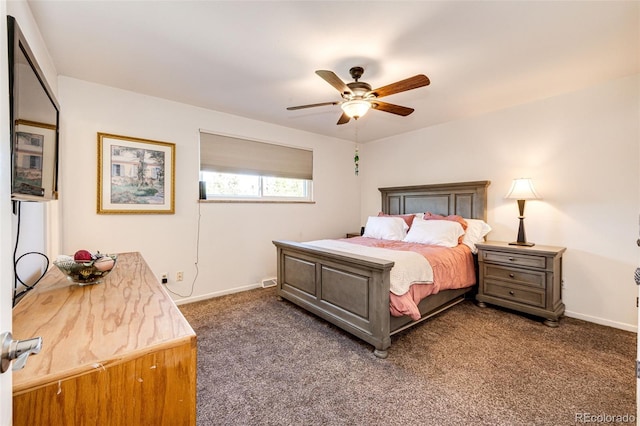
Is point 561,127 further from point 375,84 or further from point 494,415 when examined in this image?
point 494,415

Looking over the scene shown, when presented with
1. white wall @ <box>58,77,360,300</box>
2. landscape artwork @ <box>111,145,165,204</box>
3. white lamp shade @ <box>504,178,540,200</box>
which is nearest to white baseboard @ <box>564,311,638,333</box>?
white lamp shade @ <box>504,178,540,200</box>

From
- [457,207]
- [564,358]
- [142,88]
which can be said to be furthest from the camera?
[457,207]

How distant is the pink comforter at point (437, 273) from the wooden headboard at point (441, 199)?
645mm

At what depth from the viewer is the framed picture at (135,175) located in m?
2.81

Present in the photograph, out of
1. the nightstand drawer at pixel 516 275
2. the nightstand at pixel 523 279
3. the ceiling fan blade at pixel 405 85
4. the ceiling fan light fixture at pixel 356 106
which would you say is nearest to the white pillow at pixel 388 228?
the nightstand at pixel 523 279

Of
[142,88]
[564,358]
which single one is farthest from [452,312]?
[142,88]

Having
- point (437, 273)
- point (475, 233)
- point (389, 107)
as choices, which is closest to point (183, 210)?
point (389, 107)

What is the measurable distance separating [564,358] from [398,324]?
1.24m

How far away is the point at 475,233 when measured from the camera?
133 inches

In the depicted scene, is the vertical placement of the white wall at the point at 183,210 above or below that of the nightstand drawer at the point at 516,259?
above

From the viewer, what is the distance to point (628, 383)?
5.93ft

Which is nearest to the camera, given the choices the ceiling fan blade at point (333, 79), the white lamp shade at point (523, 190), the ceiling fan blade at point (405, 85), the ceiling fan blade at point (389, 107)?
the ceiling fan blade at point (333, 79)

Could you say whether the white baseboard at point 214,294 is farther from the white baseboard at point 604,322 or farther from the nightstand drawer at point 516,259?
the white baseboard at point 604,322

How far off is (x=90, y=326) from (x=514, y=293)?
3519 mm
